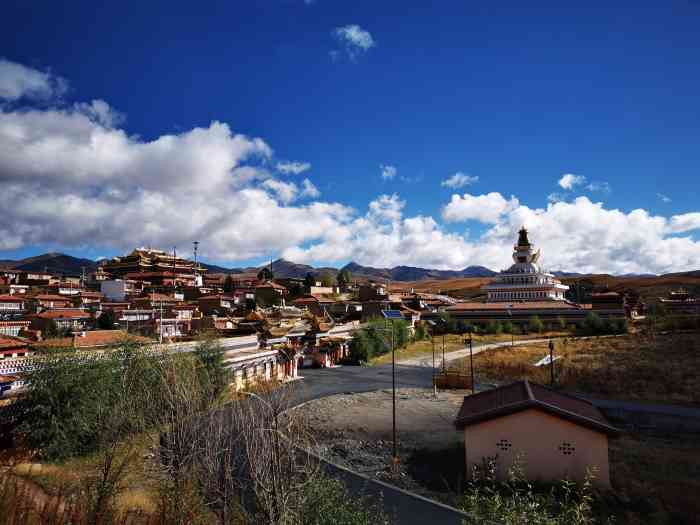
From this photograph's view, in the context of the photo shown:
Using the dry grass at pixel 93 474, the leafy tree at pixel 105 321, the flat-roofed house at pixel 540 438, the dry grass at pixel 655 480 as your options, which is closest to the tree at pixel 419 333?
the leafy tree at pixel 105 321

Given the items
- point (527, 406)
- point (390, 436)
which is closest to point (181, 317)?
point (390, 436)

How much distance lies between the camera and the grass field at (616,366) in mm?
32750

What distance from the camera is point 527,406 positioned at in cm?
1573

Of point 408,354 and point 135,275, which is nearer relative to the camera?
point 408,354

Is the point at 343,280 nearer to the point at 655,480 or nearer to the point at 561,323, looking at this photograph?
the point at 561,323

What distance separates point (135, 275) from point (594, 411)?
93.0m

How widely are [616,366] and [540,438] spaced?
30.0 metres

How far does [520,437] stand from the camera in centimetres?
1612

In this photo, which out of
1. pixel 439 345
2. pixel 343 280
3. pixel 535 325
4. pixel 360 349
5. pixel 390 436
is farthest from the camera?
pixel 343 280

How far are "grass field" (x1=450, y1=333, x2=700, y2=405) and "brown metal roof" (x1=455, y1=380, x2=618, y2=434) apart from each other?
17.2m

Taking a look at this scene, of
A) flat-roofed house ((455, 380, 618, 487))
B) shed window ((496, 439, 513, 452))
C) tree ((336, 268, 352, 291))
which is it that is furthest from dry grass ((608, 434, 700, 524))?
tree ((336, 268, 352, 291))

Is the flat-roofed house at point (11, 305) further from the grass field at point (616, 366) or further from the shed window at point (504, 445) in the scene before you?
the shed window at point (504, 445)

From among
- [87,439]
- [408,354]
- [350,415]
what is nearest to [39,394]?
[87,439]

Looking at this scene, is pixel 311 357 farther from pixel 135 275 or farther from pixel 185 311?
pixel 135 275
